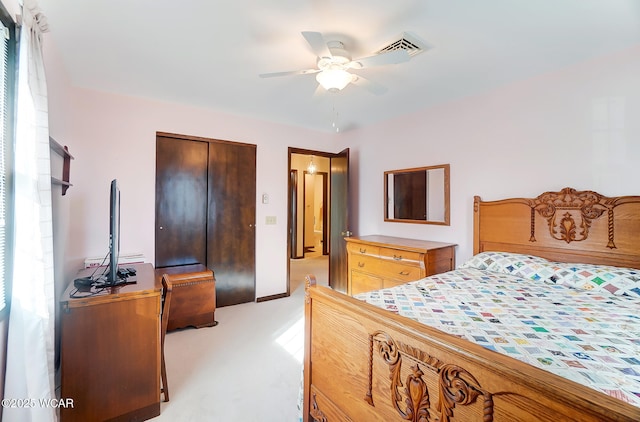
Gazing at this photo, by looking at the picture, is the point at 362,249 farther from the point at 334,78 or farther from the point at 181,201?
the point at 181,201

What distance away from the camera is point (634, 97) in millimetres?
2061

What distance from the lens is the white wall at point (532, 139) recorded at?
2.11m

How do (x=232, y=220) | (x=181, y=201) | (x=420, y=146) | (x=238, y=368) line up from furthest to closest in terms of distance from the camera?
(x=232, y=220) < (x=420, y=146) < (x=181, y=201) < (x=238, y=368)

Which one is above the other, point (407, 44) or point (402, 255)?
point (407, 44)

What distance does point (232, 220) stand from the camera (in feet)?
12.0

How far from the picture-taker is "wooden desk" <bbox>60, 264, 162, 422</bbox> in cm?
154

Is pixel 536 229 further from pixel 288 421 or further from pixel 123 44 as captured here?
pixel 123 44

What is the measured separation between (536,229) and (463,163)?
0.96 metres

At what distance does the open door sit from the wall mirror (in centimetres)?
57

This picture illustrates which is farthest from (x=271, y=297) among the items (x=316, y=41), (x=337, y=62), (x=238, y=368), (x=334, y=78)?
(x=316, y=41)

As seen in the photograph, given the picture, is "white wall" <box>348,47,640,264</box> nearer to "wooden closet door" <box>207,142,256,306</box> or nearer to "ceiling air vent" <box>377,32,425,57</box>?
"ceiling air vent" <box>377,32,425,57</box>

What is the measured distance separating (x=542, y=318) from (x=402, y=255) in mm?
1551

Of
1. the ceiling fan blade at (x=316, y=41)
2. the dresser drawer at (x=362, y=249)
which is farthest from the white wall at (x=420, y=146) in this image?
the ceiling fan blade at (x=316, y=41)

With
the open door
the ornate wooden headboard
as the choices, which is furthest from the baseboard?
the ornate wooden headboard
